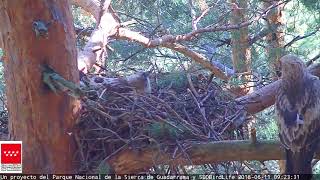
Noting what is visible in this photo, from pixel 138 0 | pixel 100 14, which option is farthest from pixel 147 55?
pixel 100 14

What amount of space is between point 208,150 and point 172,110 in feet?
1.05

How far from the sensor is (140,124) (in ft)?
8.06

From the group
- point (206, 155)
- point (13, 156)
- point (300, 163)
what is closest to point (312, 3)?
point (300, 163)

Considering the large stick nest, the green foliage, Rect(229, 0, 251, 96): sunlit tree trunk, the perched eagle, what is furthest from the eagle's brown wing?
Rect(229, 0, 251, 96): sunlit tree trunk

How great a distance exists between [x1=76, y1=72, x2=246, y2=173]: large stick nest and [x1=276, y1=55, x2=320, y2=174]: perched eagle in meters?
0.26

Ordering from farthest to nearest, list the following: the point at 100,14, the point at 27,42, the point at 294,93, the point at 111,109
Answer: the point at 100,14 → the point at 294,93 → the point at 111,109 → the point at 27,42

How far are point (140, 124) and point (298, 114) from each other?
0.80m

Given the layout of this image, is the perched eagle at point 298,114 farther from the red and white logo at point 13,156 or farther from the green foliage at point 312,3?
the red and white logo at point 13,156

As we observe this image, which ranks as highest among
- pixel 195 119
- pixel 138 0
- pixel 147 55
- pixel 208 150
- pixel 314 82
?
pixel 138 0

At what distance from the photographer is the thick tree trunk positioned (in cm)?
235

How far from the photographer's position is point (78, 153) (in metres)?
2.49

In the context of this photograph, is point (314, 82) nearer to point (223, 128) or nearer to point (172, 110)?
point (223, 128)

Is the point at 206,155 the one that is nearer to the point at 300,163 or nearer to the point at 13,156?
the point at 300,163

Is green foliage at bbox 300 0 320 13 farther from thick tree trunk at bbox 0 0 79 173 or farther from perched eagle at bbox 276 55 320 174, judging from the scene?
thick tree trunk at bbox 0 0 79 173
